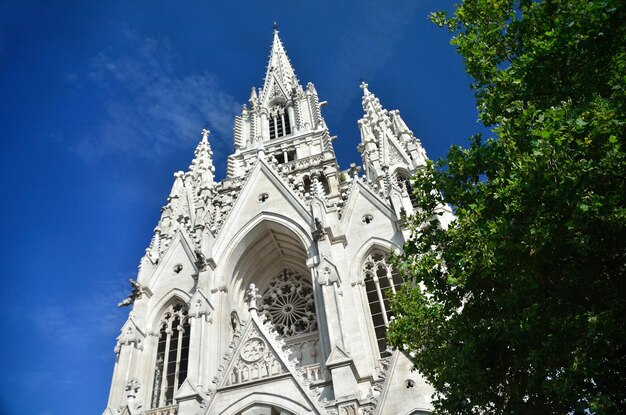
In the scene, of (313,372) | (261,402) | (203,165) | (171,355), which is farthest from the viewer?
(203,165)

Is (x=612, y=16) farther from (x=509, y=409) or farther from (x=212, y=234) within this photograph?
(x=212, y=234)

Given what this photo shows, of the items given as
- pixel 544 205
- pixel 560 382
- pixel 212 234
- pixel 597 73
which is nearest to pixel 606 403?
pixel 560 382

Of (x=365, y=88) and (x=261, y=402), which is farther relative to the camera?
(x=365, y=88)

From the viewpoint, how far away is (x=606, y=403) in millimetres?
6246

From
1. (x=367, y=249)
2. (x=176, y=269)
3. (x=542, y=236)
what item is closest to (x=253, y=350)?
(x=367, y=249)

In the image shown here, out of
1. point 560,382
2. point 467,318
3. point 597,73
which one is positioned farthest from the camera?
point 467,318

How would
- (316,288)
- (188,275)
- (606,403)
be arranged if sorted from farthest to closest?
(188,275) → (316,288) → (606,403)

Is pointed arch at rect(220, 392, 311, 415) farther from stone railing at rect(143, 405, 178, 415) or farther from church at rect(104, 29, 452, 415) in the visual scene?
stone railing at rect(143, 405, 178, 415)

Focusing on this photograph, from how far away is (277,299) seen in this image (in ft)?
70.6

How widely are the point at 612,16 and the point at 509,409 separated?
19.5ft

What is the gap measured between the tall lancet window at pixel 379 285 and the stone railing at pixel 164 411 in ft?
23.2

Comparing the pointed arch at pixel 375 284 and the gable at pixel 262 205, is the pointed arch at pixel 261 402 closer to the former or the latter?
the pointed arch at pixel 375 284

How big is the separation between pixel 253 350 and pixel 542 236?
1087 centimetres

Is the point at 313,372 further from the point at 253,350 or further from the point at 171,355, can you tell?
the point at 171,355
